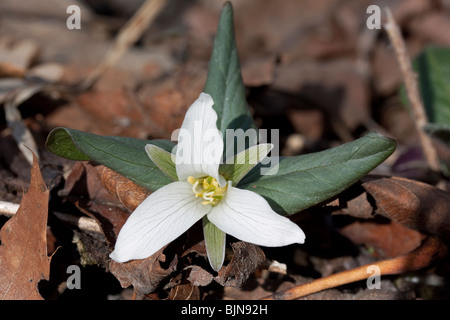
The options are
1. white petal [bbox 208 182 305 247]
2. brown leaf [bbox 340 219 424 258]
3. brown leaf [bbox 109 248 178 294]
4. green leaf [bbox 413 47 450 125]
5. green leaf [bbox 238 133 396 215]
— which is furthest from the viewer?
green leaf [bbox 413 47 450 125]

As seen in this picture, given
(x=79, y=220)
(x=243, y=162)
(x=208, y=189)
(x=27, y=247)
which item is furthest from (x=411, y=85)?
(x=27, y=247)

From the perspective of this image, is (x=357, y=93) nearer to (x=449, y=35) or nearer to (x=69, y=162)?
(x=449, y=35)

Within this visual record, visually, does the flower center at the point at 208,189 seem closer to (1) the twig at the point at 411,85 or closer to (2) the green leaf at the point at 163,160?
(2) the green leaf at the point at 163,160

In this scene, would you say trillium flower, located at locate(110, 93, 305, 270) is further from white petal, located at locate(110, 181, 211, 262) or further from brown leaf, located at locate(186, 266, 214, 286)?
brown leaf, located at locate(186, 266, 214, 286)

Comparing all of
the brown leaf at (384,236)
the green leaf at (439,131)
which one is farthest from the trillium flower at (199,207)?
the green leaf at (439,131)

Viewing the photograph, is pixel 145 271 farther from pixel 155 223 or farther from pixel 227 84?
pixel 227 84

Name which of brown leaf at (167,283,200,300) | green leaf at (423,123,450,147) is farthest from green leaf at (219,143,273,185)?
green leaf at (423,123,450,147)

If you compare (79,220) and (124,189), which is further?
(79,220)
